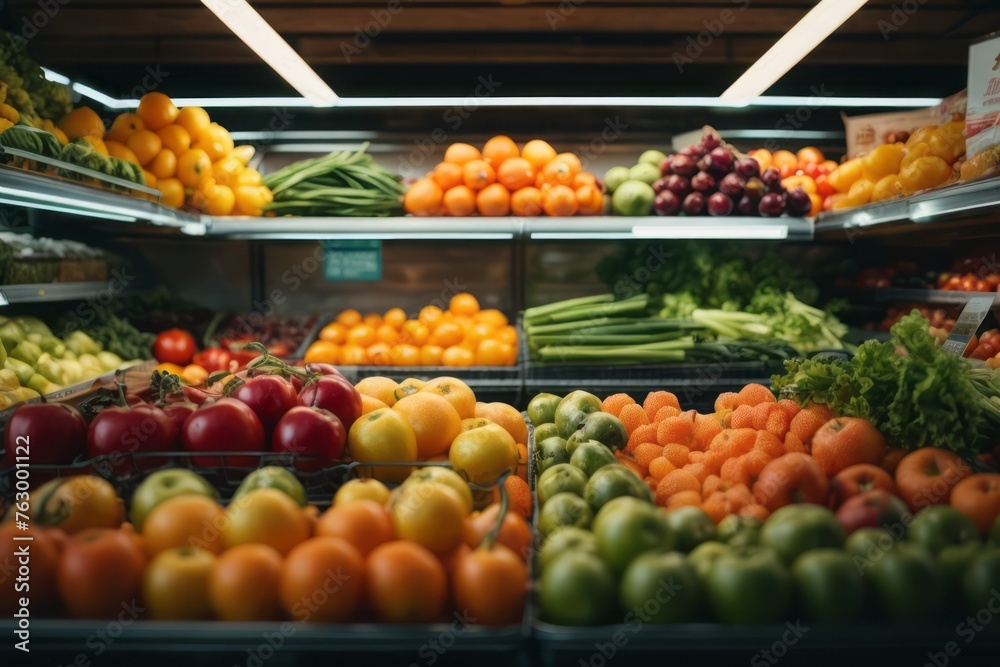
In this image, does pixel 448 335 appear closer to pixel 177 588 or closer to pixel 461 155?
pixel 461 155

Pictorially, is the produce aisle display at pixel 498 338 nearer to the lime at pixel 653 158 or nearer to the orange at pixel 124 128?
the orange at pixel 124 128

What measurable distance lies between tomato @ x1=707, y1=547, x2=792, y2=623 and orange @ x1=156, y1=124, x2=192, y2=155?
3.33 meters

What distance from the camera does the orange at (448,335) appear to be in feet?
12.6

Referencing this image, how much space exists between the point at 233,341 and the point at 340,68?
1.61 metres

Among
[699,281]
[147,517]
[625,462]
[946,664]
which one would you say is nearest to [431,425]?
[625,462]

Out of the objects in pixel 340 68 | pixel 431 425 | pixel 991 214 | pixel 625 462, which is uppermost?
pixel 340 68

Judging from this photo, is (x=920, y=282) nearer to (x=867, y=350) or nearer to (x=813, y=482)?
(x=867, y=350)

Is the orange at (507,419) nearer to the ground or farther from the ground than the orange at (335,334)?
nearer to the ground

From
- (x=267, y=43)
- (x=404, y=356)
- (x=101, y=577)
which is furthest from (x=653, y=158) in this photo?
(x=101, y=577)

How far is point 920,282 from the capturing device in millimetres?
3613

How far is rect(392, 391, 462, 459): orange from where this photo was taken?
185 cm

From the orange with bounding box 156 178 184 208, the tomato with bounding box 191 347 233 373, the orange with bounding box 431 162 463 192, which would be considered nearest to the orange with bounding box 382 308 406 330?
the orange with bounding box 431 162 463 192

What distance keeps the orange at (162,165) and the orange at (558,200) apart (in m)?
1.81

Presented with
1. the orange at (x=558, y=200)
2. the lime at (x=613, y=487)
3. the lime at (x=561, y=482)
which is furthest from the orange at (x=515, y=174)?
the lime at (x=613, y=487)
